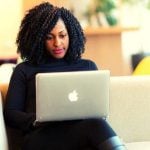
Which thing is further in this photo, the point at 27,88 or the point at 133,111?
the point at 133,111

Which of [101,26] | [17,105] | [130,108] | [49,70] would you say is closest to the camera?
[17,105]

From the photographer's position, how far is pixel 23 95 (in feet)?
6.39

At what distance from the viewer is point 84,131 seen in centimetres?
180

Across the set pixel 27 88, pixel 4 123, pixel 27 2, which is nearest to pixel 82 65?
pixel 27 88

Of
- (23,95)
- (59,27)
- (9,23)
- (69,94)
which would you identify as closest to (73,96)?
(69,94)

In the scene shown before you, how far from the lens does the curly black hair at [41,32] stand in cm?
204

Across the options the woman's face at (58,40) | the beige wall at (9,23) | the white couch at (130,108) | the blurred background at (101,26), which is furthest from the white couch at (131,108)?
the beige wall at (9,23)

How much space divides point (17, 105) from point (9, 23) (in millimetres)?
2955

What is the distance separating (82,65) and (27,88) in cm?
32

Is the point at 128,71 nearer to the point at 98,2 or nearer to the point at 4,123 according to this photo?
the point at 98,2

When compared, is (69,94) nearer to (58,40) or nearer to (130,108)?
(58,40)

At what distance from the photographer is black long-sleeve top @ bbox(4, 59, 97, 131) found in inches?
73.4

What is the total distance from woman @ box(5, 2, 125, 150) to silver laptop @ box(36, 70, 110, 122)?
0.12m

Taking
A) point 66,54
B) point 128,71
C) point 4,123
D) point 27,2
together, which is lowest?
point 128,71
